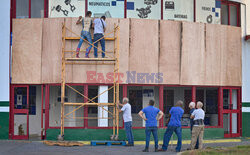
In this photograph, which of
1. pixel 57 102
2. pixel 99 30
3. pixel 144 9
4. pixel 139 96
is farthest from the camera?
pixel 139 96

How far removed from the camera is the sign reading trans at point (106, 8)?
17.4 m

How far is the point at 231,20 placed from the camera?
1945 centimetres

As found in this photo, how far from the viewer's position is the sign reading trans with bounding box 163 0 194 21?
1794cm

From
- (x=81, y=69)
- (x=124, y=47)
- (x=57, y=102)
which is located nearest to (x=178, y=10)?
(x=124, y=47)

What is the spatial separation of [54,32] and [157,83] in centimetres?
487

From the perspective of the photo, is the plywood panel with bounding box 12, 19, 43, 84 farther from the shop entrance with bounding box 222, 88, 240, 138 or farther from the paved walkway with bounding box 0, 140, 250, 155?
the shop entrance with bounding box 222, 88, 240, 138

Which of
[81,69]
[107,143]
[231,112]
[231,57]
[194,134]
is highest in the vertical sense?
[231,57]

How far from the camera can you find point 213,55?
59.5 ft

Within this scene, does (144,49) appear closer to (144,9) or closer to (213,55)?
(144,9)

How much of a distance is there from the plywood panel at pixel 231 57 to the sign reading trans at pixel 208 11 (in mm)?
666

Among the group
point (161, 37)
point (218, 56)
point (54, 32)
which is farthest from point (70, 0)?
point (218, 56)

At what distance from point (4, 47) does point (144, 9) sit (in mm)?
6288

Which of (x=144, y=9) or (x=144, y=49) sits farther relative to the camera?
(x=144, y=9)

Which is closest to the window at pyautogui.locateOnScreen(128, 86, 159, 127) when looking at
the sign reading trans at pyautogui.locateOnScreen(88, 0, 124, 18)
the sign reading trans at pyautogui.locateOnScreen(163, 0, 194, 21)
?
the sign reading trans at pyautogui.locateOnScreen(163, 0, 194, 21)
